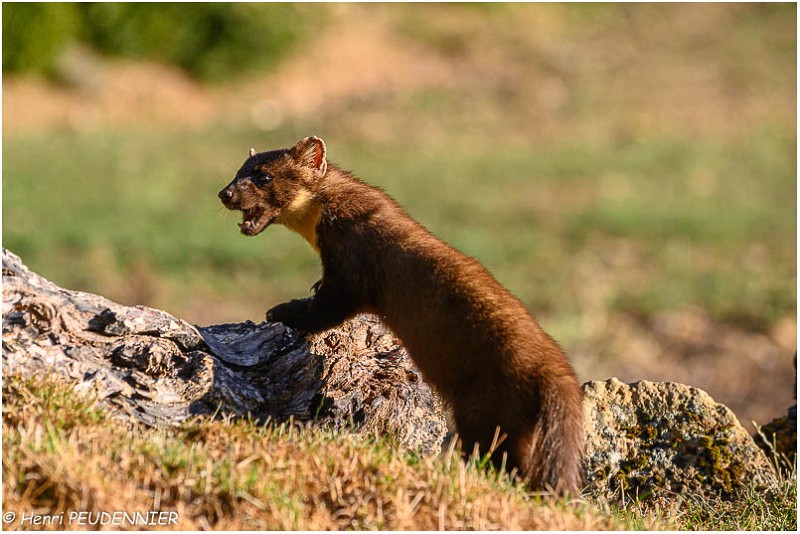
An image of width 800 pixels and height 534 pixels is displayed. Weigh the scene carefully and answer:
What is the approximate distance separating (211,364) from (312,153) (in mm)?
1417

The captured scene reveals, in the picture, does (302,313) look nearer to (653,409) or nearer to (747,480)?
(653,409)

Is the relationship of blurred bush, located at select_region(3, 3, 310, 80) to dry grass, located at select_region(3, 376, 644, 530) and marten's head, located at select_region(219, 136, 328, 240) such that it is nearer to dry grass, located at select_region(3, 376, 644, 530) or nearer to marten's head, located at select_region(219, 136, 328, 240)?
marten's head, located at select_region(219, 136, 328, 240)

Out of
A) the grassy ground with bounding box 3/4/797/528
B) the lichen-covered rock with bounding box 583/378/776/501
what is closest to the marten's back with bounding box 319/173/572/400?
the grassy ground with bounding box 3/4/797/528

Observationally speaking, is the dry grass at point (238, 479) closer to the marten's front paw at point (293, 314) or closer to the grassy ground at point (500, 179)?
the grassy ground at point (500, 179)

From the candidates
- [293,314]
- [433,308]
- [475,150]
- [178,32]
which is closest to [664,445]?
[433,308]

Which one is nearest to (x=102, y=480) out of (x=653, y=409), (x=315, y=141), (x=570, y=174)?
(x=315, y=141)

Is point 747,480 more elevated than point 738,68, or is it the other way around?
point 738,68

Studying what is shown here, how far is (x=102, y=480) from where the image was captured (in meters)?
4.26

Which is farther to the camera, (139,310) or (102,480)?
(139,310)

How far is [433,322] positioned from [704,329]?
39.4 ft

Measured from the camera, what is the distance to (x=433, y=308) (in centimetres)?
548

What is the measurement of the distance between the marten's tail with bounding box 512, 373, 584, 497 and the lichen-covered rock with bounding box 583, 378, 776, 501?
40.0 inches

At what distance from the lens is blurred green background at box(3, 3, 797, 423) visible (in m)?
17.0

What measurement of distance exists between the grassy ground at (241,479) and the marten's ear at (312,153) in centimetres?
181
